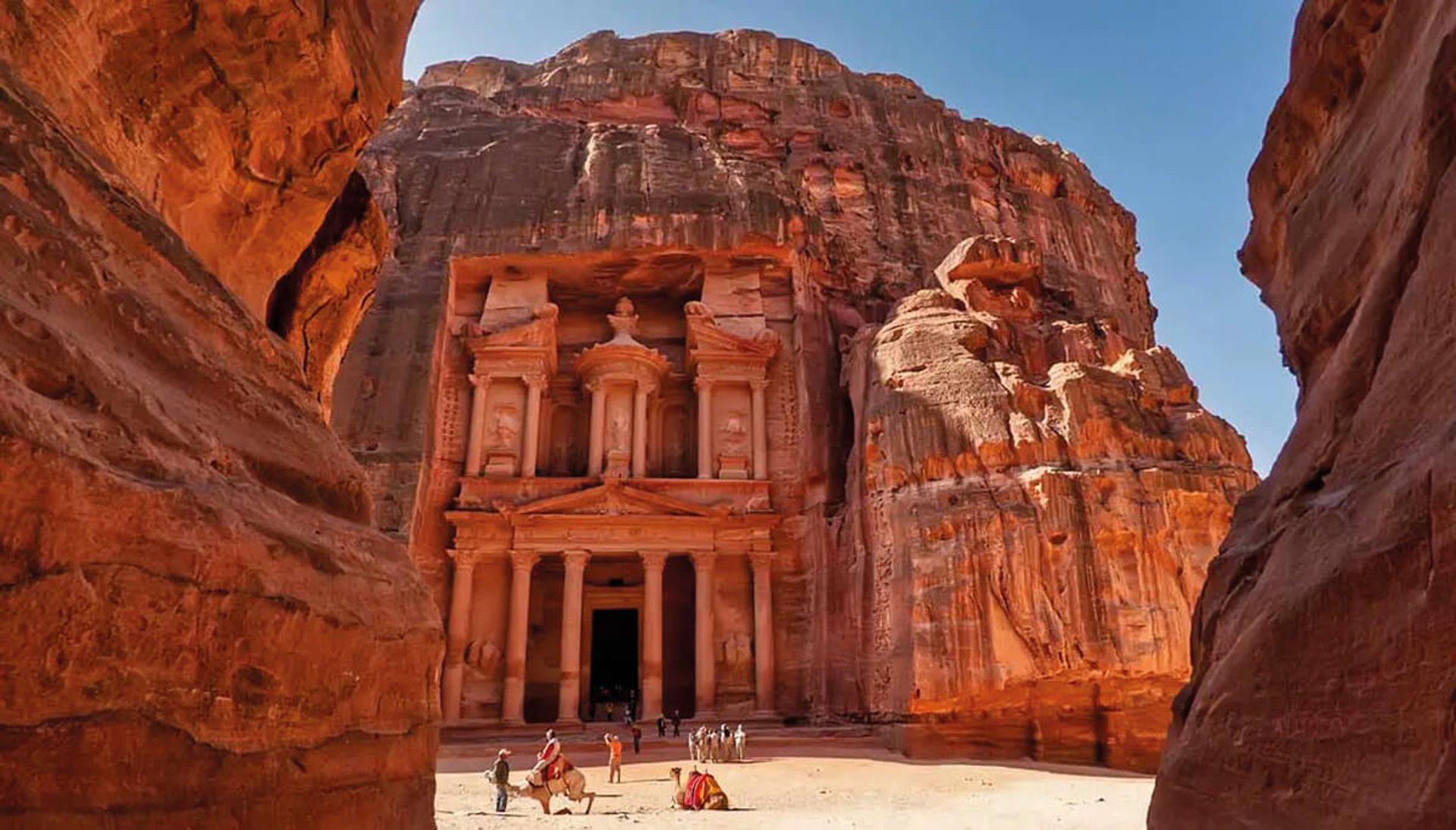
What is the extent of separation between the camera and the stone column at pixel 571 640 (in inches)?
857

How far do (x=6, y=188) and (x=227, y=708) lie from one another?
5.50 ft

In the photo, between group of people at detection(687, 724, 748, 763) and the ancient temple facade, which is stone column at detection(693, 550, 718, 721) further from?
group of people at detection(687, 724, 748, 763)

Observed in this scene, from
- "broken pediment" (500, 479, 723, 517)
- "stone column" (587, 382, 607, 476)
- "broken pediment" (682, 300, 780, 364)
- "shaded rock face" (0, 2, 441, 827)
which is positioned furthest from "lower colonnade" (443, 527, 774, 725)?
"shaded rock face" (0, 2, 441, 827)

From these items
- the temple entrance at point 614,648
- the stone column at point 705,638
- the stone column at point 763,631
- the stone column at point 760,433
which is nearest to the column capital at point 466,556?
the temple entrance at point 614,648

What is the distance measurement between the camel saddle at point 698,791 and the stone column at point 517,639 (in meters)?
11.1

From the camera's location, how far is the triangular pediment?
2353cm

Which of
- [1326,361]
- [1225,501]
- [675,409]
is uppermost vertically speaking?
[675,409]

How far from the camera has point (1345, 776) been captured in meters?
2.30

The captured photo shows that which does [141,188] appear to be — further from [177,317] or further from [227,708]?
[227,708]

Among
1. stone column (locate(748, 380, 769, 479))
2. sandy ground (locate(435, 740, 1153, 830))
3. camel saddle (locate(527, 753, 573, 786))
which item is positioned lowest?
sandy ground (locate(435, 740, 1153, 830))

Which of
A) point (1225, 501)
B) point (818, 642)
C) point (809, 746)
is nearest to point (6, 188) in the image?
point (809, 746)

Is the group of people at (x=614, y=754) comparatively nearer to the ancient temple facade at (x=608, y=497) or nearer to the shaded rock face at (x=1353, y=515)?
the ancient temple facade at (x=608, y=497)

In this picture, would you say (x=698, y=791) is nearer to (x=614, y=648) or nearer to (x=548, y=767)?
(x=548, y=767)

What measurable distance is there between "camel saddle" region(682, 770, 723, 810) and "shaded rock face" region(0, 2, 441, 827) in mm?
7951
